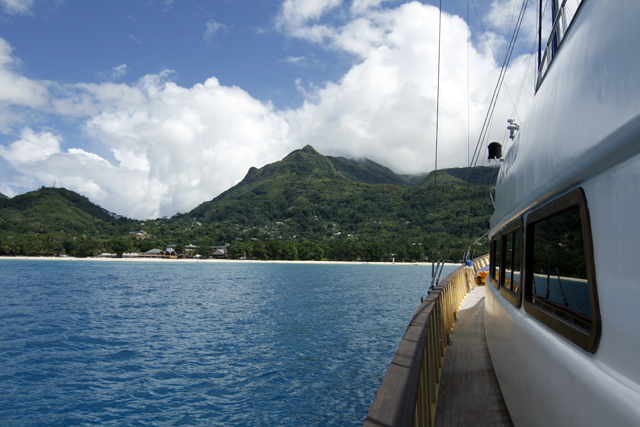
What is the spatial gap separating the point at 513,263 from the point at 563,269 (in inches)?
84.2

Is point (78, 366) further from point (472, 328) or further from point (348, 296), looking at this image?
point (348, 296)

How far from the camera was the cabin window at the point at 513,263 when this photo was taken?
3.83 metres

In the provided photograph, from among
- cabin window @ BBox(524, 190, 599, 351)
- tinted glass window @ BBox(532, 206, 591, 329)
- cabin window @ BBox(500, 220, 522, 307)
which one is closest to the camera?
cabin window @ BBox(524, 190, 599, 351)

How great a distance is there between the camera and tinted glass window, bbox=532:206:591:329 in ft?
6.41

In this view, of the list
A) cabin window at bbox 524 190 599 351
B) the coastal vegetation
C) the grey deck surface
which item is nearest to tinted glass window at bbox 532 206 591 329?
cabin window at bbox 524 190 599 351

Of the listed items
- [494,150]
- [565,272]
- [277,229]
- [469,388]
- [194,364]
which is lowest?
[194,364]

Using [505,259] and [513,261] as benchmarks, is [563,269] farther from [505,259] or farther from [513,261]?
[505,259]

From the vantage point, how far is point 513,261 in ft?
14.4

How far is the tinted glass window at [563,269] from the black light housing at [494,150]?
3.80 m

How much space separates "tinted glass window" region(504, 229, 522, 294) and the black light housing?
195 centimetres

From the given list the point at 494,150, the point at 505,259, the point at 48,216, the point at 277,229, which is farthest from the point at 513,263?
the point at 48,216

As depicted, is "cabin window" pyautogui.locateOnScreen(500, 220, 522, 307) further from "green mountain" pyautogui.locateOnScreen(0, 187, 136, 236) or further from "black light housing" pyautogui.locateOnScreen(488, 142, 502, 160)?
"green mountain" pyautogui.locateOnScreen(0, 187, 136, 236)

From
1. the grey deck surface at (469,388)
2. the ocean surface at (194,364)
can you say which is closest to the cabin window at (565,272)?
the grey deck surface at (469,388)

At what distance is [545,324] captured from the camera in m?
2.59
